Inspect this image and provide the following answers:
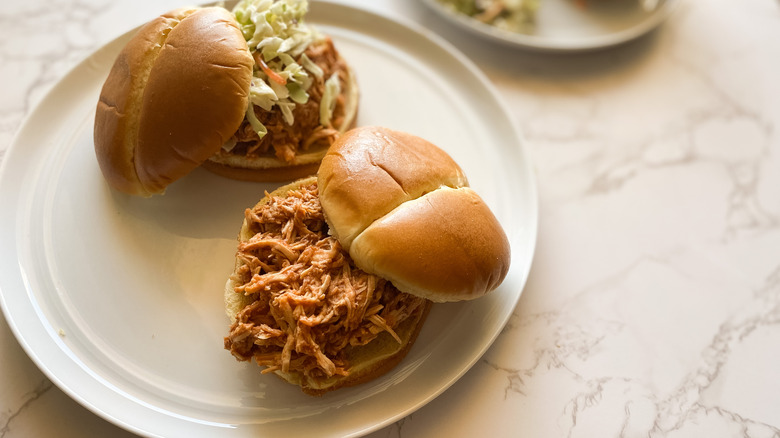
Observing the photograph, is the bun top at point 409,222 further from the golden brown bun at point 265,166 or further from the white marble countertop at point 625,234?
the white marble countertop at point 625,234

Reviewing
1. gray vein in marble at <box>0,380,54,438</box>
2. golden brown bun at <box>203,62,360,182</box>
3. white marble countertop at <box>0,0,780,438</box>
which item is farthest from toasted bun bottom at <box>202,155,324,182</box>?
gray vein in marble at <box>0,380,54,438</box>

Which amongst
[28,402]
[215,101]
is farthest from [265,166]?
[28,402]

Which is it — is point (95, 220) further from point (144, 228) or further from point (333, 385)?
point (333, 385)

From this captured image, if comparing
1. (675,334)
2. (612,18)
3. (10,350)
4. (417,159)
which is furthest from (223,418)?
(612,18)

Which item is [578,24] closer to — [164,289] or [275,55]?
[275,55]

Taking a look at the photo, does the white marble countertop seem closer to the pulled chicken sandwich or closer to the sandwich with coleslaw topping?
the pulled chicken sandwich
